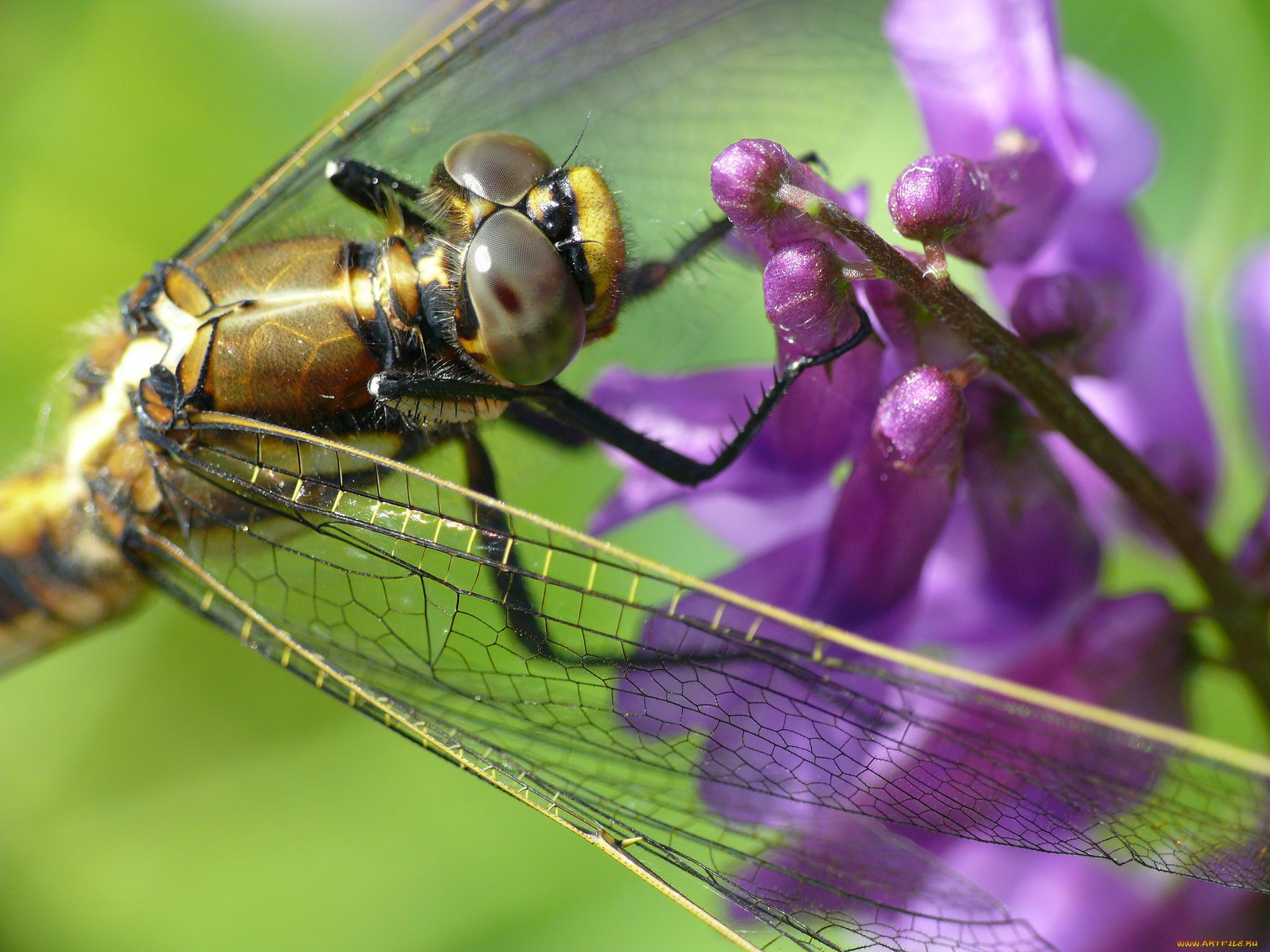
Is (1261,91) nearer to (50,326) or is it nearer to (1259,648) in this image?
(1259,648)

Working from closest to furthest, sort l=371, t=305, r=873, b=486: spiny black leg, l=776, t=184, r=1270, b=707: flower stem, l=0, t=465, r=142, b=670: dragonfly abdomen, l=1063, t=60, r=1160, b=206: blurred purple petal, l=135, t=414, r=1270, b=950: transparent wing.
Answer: l=776, t=184, r=1270, b=707: flower stem, l=135, t=414, r=1270, b=950: transparent wing, l=371, t=305, r=873, b=486: spiny black leg, l=1063, t=60, r=1160, b=206: blurred purple petal, l=0, t=465, r=142, b=670: dragonfly abdomen

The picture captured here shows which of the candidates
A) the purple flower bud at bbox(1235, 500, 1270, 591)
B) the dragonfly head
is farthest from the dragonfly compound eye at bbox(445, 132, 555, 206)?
the purple flower bud at bbox(1235, 500, 1270, 591)

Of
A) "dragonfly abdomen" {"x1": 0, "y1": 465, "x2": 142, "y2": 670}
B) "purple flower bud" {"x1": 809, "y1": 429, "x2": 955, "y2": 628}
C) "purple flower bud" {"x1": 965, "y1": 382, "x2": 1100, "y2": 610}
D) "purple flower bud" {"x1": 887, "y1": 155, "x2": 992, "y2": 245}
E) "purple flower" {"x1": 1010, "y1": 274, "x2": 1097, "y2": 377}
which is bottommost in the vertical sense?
"dragonfly abdomen" {"x1": 0, "y1": 465, "x2": 142, "y2": 670}

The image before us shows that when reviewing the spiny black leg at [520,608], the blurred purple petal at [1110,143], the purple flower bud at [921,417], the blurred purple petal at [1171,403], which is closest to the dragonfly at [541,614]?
the spiny black leg at [520,608]

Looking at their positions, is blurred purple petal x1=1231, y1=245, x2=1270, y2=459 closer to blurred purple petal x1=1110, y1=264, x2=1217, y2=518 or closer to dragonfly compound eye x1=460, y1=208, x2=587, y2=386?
blurred purple petal x1=1110, y1=264, x2=1217, y2=518

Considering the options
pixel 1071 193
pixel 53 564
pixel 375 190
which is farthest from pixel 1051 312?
pixel 53 564

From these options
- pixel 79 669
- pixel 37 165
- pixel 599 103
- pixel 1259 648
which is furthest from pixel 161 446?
pixel 37 165
